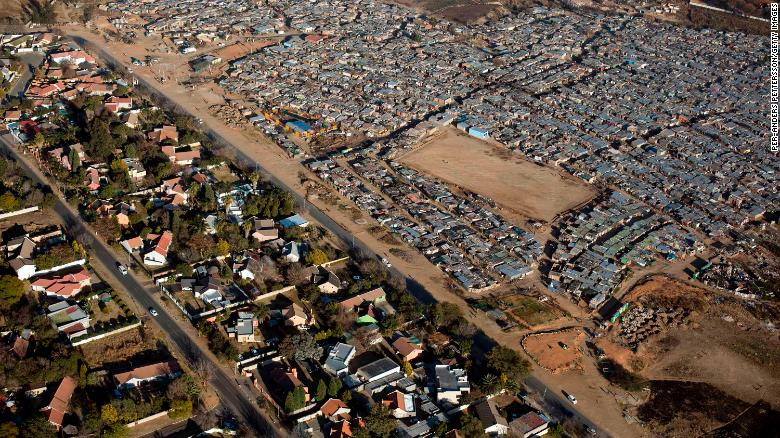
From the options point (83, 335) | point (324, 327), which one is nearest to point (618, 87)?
point (324, 327)

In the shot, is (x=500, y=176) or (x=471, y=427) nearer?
(x=471, y=427)

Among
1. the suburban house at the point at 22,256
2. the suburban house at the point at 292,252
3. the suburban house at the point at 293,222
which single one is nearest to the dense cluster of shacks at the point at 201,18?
the suburban house at the point at 293,222

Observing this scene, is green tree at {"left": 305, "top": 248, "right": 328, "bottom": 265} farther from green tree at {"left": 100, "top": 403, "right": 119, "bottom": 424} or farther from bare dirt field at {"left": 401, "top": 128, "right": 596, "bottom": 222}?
bare dirt field at {"left": 401, "top": 128, "right": 596, "bottom": 222}

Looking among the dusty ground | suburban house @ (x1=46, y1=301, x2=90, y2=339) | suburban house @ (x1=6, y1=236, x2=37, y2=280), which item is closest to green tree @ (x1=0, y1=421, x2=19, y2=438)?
the dusty ground

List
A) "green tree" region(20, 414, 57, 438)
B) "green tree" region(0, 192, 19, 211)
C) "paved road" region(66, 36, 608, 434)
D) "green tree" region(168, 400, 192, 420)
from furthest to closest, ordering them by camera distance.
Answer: "green tree" region(0, 192, 19, 211), "paved road" region(66, 36, 608, 434), "green tree" region(168, 400, 192, 420), "green tree" region(20, 414, 57, 438)

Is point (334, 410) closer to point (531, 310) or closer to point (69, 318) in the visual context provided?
point (531, 310)

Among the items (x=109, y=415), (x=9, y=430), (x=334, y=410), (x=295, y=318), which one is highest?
(x=9, y=430)

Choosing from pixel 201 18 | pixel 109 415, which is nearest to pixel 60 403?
pixel 109 415
